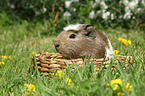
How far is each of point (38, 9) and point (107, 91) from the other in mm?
4767

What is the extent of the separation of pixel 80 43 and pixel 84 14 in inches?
121

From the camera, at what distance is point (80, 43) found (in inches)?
90.1

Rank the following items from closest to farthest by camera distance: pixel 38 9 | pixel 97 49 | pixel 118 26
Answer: pixel 97 49 → pixel 118 26 → pixel 38 9

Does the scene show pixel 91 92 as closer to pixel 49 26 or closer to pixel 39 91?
pixel 39 91

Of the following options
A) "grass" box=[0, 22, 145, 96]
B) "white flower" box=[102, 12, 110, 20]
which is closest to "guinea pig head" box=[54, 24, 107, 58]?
"grass" box=[0, 22, 145, 96]

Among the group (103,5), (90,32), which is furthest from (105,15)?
(90,32)

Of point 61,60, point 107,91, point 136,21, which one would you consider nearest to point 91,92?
point 107,91

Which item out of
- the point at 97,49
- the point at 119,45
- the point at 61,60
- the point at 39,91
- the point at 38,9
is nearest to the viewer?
the point at 39,91

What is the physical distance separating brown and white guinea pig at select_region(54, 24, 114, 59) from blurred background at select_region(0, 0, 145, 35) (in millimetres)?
2471

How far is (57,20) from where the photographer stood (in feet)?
17.2

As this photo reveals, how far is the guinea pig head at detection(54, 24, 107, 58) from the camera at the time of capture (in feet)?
7.47

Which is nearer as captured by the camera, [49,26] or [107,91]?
[107,91]

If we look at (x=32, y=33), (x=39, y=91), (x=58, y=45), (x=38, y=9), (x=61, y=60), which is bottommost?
(x=39, y=91)

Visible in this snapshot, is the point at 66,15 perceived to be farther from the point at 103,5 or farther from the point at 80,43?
the point at 80,43
